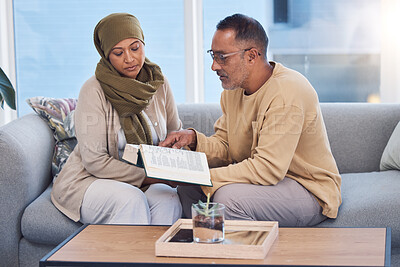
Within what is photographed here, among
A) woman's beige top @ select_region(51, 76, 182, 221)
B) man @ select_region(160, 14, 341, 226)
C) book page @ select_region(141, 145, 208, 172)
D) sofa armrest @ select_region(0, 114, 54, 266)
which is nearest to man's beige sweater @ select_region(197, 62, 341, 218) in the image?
man @ select_region(160, 14, 341, 226)

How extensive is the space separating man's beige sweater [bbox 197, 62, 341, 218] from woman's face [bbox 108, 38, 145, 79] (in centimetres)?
47

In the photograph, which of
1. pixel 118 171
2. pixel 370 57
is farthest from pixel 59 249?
pixel 370 57

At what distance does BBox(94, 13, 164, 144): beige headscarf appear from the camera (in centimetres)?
225

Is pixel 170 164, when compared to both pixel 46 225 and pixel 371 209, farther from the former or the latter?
pixel 371 209

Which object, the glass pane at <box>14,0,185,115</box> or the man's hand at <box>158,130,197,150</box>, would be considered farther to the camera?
the glass pane at <box>14,0,185,115</box>

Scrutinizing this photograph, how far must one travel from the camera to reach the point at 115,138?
228 cm

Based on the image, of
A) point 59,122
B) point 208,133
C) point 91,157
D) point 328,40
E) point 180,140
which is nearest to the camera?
point 91,157

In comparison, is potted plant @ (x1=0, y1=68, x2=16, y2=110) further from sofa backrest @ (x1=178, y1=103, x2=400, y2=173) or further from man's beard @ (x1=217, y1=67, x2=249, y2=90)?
sofa backrest @ (x1=178, y1=103, x2=400, y2=173)

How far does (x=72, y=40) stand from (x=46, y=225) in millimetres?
1572

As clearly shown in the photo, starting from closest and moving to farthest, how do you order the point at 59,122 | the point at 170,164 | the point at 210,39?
the point at 170,164 < the point at 59,122 < the point at 210,39

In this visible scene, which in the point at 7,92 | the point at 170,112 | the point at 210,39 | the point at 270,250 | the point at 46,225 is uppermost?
the point at 210,39

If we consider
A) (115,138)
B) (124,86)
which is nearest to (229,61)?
(124,86)

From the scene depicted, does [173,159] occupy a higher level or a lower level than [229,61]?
lower

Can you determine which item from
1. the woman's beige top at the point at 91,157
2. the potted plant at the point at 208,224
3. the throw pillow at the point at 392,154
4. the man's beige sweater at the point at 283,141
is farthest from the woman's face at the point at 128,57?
the throw pillow at the point at 392,154
